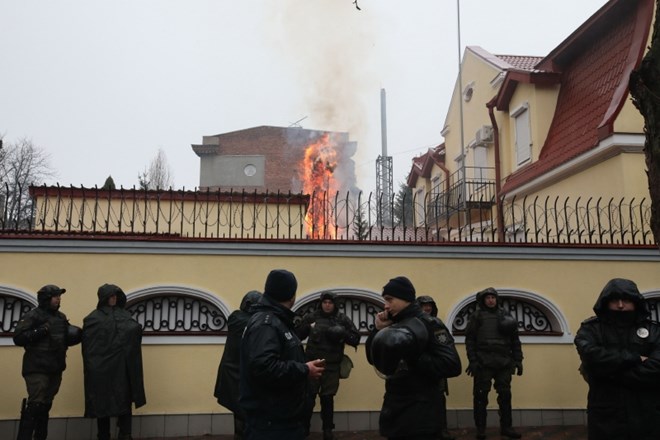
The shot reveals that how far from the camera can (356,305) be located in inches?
348

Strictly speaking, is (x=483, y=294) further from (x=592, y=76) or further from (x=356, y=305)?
(x=592, y=76)

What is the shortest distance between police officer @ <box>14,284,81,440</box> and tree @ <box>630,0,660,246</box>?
6.48 metres

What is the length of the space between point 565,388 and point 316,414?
3797 millimetres

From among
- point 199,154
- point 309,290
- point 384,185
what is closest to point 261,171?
point 199,154

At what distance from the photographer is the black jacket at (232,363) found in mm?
7090

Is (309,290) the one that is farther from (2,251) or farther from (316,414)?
(2,251)

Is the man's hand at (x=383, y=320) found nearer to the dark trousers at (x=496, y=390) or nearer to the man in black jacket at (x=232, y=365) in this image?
the man in black jacket at (x=232, y=365)

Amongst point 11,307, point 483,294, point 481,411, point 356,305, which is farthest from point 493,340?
point 11,307

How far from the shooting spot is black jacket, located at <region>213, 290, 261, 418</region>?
23.3 ft

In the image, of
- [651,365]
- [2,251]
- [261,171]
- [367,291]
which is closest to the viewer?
[651,365]

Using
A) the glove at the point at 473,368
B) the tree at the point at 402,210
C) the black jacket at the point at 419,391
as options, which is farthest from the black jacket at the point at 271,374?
the tree at the point at 402,210

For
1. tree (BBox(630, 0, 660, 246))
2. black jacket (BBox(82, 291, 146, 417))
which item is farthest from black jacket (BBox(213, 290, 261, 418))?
tree (BBox(630, 0, 660, 246))

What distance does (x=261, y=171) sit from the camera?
43625 millimetres

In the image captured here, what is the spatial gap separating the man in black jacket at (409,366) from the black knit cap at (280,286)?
692 millimetres
